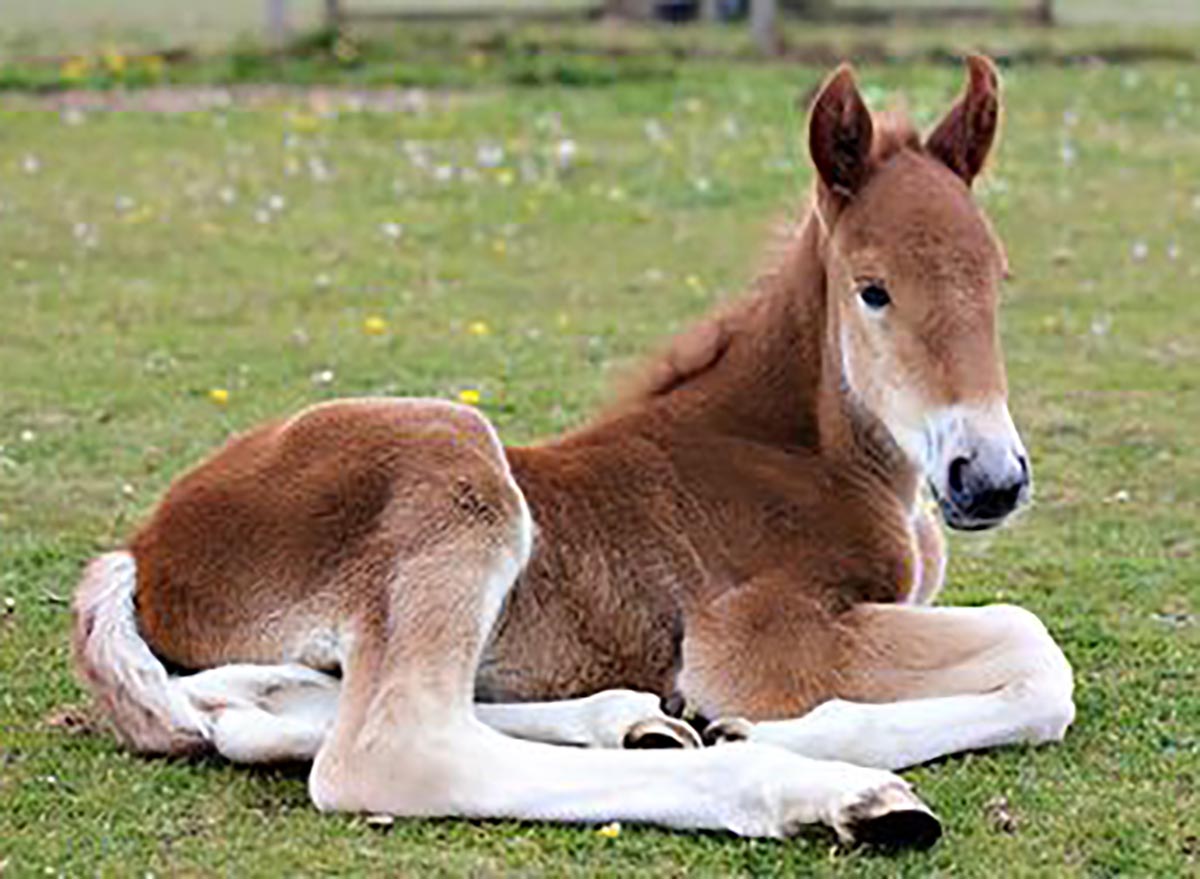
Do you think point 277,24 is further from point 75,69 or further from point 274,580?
point 274,580

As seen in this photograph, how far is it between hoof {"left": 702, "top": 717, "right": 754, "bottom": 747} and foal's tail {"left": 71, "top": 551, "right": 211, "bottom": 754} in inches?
46.0

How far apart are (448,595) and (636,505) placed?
751mm

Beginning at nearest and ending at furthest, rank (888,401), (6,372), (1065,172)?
(888,401)
(6,372)
(1065,172)

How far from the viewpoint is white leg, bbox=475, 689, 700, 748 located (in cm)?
560

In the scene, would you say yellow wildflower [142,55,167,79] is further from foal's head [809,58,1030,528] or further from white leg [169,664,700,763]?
white leg [169,664,700,763]

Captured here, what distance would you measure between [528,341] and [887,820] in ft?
20.3

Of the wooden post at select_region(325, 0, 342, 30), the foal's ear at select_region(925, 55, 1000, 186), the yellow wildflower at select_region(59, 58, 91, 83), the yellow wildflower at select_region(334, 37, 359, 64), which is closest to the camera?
the foal's ear at select_region(925, 55, 1000, 186)

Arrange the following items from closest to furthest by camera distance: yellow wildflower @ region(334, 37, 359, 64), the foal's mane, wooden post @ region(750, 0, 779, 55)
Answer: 1. the foal's mane
2. yellow wildflower @ region(334, 37, 359, 64)
3. wooden post @ region(750, 0, 779, 55)

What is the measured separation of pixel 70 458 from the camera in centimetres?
912

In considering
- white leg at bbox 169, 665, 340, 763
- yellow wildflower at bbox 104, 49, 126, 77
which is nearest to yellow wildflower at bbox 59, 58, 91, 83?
yellow wildflower at bbox 104, 49, 126, 77

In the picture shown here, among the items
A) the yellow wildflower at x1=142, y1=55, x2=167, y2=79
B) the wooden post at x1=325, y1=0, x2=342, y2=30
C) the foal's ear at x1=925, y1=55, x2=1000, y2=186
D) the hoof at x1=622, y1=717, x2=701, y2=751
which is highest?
the foal's ear at x1=925, y1=55, x2=1000, y2=186

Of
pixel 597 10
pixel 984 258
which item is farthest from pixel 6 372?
pixel 597 10

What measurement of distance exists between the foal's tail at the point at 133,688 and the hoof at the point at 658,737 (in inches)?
39.0

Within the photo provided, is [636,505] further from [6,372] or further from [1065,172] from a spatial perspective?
[1065,172]
